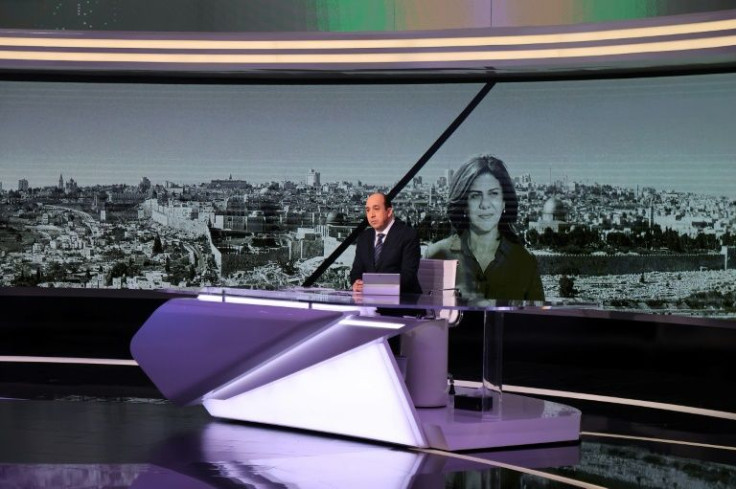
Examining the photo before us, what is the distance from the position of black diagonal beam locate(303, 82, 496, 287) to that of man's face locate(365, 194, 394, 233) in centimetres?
284

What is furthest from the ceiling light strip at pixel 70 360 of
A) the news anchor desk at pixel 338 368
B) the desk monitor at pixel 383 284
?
the desk monitor at pixel 383 284

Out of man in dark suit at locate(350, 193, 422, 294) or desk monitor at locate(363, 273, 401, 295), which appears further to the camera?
man in dark suit at locate(350, 193, 422, 294)

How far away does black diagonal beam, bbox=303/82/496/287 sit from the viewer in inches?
363

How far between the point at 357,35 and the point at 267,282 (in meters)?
2.19

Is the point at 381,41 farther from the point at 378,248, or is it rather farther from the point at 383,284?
the point at 383,284

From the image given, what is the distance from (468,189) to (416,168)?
1.43 feet

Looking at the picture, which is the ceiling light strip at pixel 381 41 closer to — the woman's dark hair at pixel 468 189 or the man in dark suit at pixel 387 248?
the woman's dark hair at pixel 468 189

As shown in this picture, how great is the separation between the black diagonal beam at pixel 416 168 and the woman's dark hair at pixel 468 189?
266 mm

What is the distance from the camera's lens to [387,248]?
254 inches

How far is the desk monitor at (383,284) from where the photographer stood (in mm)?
5820

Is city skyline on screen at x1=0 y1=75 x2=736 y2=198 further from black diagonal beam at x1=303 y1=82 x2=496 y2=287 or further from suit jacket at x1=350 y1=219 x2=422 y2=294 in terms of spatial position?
suit jacket at x1=350 y1=219 x2=422 y2=294

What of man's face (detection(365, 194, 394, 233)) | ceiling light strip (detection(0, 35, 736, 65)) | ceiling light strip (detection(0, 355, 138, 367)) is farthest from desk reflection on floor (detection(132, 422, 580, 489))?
ceiling light strip (detection(0, 35, 736, 65))

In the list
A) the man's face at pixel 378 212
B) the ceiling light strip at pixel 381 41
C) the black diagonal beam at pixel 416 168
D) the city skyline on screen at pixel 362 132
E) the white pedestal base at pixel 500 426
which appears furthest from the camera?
the black diagonal beam at pixel 416 168

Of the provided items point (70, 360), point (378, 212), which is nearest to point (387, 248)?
point (378, 212)
